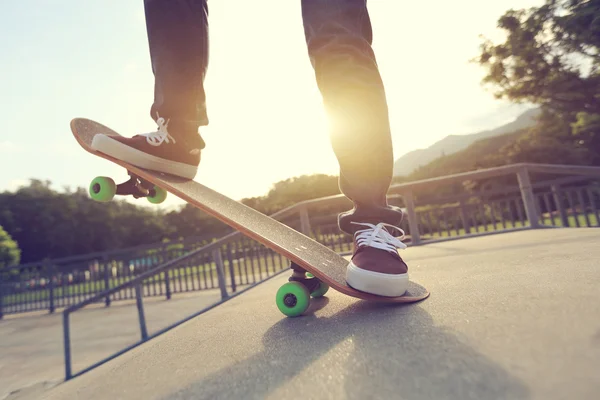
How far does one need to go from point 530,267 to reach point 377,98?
79cm

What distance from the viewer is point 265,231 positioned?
1266 millimetres

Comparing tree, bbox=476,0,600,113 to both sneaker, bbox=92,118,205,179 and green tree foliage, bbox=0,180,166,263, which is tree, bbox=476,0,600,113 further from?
green tree foliage, bbox=0,180,166,263

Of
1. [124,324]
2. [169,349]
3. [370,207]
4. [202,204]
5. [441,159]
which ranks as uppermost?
[441,159]

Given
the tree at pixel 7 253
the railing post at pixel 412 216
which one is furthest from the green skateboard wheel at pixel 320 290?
the tree at pixel 7 253

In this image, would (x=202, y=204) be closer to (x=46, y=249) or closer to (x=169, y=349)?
Result: (x=169, y=349)

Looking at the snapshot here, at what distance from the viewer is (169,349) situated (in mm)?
1019

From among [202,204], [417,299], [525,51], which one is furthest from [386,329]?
[525,51]

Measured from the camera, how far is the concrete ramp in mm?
488

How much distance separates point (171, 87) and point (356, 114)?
818 millimetres

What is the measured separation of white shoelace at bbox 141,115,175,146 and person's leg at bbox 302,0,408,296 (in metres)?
0.69

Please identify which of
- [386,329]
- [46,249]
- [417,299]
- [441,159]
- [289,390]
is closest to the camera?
[289,390]

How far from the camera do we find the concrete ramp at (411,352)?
0.49 meters

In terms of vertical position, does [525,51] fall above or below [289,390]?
above

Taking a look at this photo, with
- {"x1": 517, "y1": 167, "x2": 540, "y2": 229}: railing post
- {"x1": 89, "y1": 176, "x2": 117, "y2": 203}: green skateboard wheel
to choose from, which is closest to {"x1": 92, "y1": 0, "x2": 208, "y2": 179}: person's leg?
{"x1": 89, "y1": 176, "x2": 117, "y2": 203}: green skateboard wheel
